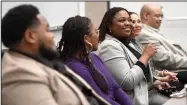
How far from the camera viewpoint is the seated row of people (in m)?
1.12

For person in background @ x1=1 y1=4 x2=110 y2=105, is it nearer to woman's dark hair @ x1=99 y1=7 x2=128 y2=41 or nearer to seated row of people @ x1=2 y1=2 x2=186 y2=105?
seated row of people @ x1=2 y1=2 x2=186 y2=105

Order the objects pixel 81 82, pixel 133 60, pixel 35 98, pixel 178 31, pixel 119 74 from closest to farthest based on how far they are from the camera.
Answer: pixel 35 98, pixel 81 82, pixel 119 74, pixel 133 60, pixel 178 31

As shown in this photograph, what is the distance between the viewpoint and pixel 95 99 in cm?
140

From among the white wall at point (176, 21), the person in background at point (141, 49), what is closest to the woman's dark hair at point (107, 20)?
the person in background at point (141, 49)

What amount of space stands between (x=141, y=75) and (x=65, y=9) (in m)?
1.03

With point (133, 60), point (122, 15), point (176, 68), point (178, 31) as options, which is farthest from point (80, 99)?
point (178, 31)

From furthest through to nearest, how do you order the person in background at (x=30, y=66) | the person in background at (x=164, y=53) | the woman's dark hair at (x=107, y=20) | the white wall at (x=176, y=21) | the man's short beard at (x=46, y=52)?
the white wall at (x=176, y=21), the person in background at (x=164, y=53), the woman's dark hair at (x=107, y=20), the man's short beard at (x=46, y=52), the person in background at (x=30, y=66)

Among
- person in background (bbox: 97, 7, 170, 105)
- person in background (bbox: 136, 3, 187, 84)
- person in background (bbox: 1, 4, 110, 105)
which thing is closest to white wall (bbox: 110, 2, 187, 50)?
person in background (bbox: 136, 3, 187, 84)

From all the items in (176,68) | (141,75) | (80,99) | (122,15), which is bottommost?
(176,68)

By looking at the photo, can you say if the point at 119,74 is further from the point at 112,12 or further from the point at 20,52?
the point at 20,52

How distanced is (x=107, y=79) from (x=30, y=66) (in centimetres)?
67

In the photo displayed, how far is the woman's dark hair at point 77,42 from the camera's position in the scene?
1.61 metres

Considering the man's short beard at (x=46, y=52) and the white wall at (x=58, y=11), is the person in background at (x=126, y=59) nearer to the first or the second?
the white wall at (x=58, y=11)

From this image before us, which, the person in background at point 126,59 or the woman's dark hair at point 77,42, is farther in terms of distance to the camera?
the person in background at point 126,59
